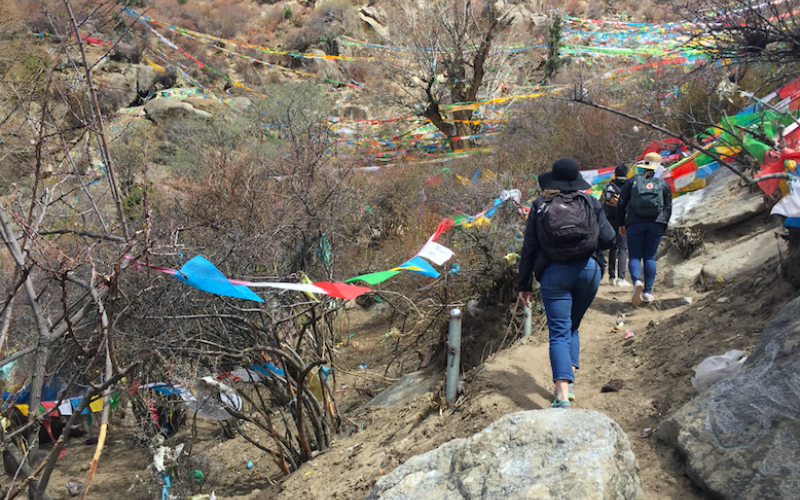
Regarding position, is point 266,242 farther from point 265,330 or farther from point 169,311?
point 265,330

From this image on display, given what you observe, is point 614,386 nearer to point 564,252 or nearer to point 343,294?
point 564,252

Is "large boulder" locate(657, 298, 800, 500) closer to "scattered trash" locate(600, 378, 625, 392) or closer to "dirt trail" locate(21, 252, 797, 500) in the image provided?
"dirt trail" locate(21, 252, 797, 500)

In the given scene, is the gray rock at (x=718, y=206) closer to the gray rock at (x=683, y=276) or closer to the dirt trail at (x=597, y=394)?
the gray rock at (x=683, y=276)

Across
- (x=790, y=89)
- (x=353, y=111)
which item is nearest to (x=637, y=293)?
(x=790, y=89)

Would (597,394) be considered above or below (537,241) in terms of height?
below

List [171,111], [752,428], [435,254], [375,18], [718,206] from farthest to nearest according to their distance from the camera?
[375,18] → [171,111] → [718,206] → [435,254] → [752,428]

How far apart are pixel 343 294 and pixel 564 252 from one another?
1.45 metres


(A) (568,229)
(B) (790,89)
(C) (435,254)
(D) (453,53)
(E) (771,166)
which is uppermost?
(D) (453,53)

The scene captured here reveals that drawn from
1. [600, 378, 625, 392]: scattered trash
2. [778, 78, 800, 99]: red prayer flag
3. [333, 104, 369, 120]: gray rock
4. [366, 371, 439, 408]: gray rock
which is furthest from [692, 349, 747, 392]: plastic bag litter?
[333, 104, 369, 120]: gray rock

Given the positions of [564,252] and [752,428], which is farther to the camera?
[564,252]

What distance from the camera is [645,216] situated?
5.30 m

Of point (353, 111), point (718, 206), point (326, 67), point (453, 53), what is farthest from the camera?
point (326, 67)

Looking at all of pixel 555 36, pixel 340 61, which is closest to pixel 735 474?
pixel 555 36

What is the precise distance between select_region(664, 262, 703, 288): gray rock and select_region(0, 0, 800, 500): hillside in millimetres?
59
